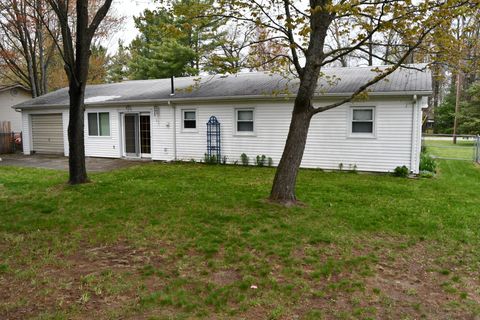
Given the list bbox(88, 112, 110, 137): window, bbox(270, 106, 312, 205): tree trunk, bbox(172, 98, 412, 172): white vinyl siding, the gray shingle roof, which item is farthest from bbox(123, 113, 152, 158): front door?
bbox(270, 106, 312, 205): tree trunk

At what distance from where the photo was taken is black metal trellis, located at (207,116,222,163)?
1320 centimetres

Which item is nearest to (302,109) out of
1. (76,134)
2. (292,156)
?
(292,156)

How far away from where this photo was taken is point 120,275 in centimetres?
395

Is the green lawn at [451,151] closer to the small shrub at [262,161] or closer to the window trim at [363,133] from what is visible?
the window trim at [363,133]

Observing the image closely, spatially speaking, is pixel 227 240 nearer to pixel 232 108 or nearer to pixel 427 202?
pixel 427 202

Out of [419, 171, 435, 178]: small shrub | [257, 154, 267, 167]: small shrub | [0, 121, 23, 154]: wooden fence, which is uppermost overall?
[0, 121, 23, 154]: wooden fence

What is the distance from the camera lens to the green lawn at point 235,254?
11.0 feet

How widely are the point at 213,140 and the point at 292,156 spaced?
693cm

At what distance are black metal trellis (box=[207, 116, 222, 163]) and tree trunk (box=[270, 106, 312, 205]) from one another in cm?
649

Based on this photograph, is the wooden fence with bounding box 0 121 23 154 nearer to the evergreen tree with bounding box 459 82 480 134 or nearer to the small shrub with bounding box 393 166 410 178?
the small shrub with bounding box 393 166 410 178

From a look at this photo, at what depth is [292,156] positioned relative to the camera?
6.79 meters

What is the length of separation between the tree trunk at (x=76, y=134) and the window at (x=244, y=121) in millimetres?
5660

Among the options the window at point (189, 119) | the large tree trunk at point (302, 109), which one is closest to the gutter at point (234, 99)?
the window at point (189, 119)

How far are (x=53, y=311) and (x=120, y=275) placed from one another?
2.75 ft
